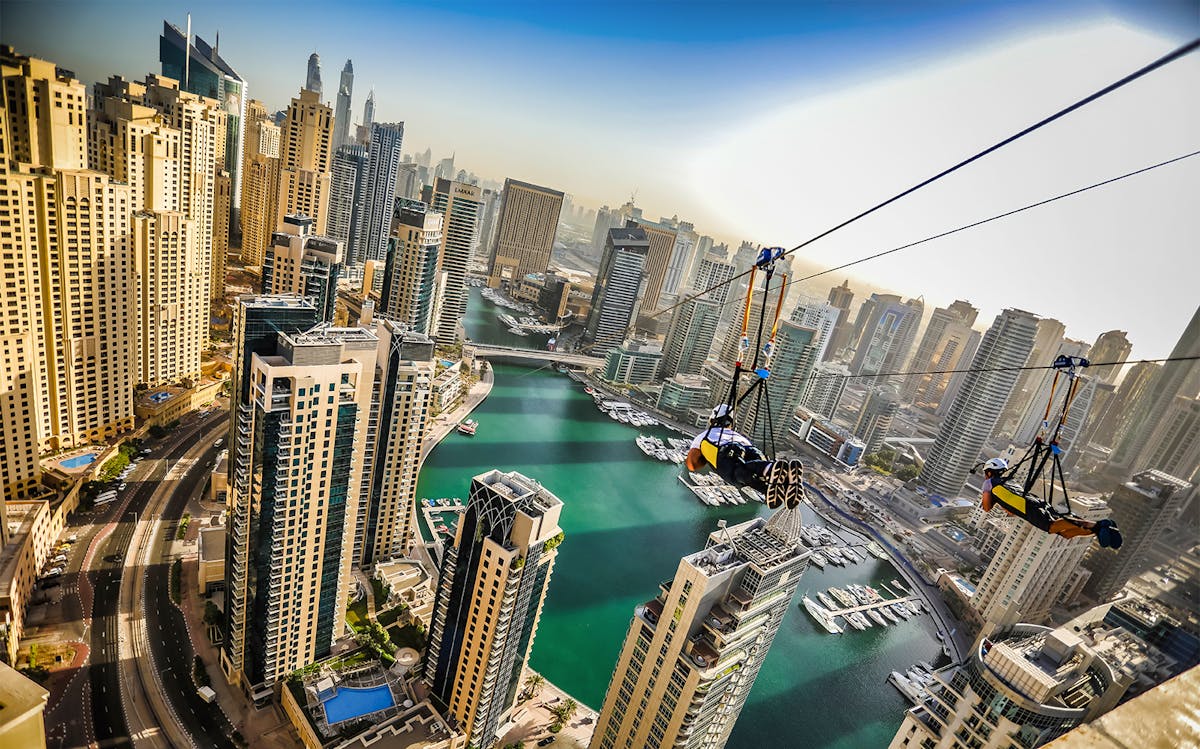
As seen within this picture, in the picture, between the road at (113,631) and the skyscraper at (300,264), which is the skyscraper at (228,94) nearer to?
the skyscraper at (300,264)

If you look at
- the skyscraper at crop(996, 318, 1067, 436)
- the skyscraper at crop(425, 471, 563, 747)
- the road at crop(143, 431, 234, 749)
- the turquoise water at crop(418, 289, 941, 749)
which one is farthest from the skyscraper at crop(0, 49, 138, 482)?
the skyscraper at crop(996, 318, 1067, 436)

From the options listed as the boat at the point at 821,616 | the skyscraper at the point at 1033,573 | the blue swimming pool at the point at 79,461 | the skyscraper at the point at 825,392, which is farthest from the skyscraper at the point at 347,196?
the skyscraper at the point at 1033,573

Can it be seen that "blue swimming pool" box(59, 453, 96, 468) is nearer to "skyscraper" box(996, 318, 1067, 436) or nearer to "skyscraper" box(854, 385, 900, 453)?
"skyscraper" box(854, 385, 900, 453)

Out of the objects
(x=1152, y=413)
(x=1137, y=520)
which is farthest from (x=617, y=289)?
(x=1137, y=520)

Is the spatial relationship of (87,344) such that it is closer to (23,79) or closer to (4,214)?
(4,214)

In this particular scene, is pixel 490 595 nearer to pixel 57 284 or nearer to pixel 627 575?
pixel 627 575

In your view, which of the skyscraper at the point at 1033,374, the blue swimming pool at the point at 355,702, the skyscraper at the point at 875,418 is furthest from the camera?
the skyscraper at the point at 875,418
